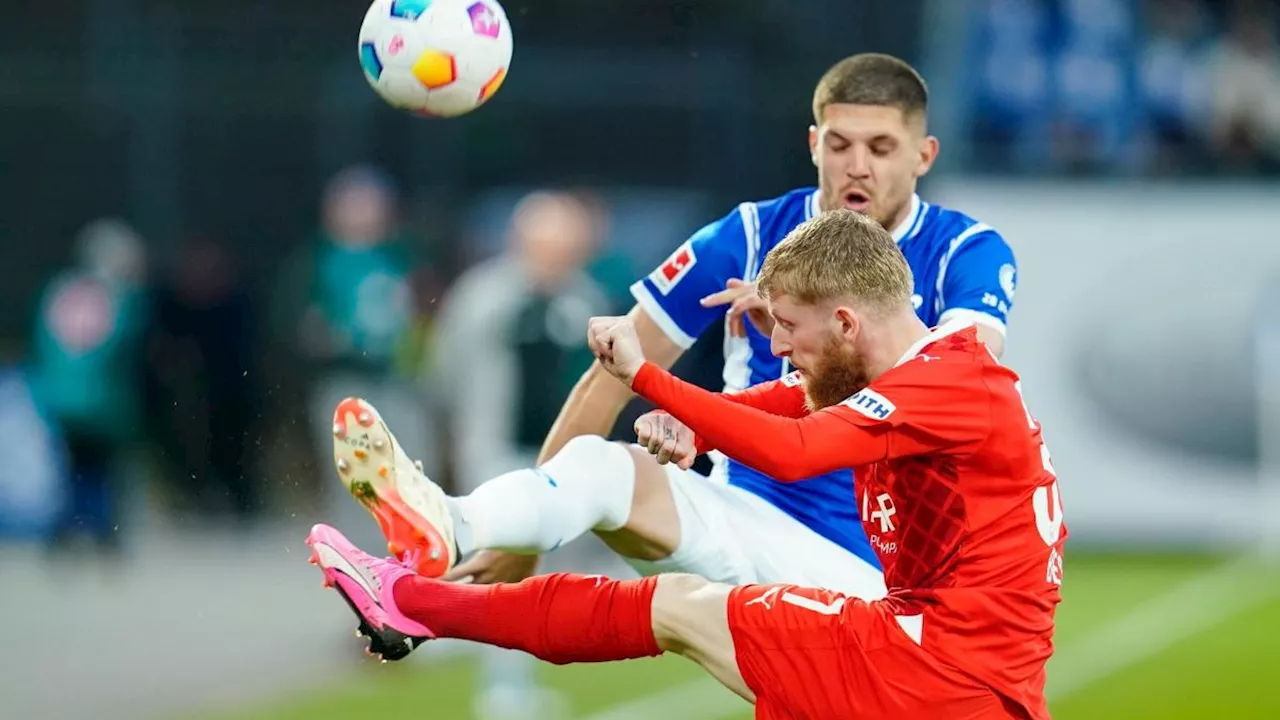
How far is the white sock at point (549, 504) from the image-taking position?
5.50 m

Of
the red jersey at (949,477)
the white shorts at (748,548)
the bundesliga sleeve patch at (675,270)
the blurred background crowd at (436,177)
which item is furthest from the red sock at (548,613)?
the blurred background crowd at (436,177)

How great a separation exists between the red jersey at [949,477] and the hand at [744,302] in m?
0.79

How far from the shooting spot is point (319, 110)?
15.8 m

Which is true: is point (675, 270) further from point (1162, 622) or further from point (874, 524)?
point (1162, 622)

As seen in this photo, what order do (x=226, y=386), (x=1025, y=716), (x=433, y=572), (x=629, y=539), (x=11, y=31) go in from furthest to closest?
(x=11, y=31) → (x=226, y=386) → (x=629, y=539) → (x=433, y=572) → (x=1025, y=716)

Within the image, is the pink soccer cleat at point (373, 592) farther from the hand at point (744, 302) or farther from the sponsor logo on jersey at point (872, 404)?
the sponsor logo on jersey at point (872, 404)

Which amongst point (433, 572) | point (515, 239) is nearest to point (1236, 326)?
point (515, 239)

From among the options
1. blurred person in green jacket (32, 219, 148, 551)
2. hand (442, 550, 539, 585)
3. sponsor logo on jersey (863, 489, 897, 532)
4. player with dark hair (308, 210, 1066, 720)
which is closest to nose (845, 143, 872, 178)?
player with dark hair (308, 210, 1066, 720)

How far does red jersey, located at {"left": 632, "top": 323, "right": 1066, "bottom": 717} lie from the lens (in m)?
4.80

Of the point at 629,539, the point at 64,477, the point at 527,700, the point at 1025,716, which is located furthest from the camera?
the point at 64,477

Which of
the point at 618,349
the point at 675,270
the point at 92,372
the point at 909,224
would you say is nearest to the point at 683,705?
the point at 675,270

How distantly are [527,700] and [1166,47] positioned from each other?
919cm

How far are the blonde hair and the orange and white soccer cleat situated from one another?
3.76 feet

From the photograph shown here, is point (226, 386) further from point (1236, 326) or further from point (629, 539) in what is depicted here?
point (629, 539)
